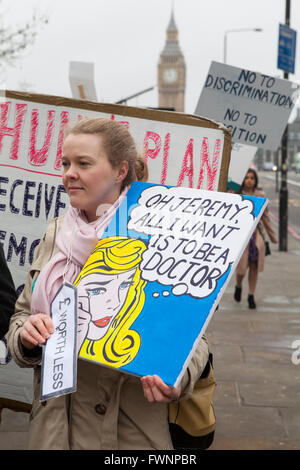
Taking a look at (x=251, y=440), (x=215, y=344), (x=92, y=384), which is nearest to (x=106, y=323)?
(x=92, y=384)

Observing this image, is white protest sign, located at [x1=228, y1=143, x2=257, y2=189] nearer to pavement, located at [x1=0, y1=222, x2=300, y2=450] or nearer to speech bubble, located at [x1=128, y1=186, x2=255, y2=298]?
pavement, located at [x1=0, y1=222, x2=300, y2=450]

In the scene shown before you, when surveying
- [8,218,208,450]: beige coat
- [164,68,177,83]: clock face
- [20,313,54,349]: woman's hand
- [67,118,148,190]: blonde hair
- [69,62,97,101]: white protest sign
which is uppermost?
[69,62,97,101]: white protest sign

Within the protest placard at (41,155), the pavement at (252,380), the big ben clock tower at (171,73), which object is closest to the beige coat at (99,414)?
the pavement at (252,380)

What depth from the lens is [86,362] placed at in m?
2.07

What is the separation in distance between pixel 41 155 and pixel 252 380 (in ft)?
10.6

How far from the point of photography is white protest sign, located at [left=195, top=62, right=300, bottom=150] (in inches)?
221

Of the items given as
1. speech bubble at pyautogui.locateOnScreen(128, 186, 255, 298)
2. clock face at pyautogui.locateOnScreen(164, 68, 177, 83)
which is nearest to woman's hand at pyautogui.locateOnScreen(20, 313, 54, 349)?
speech bubble at pyautogui.locateOnScreen(128, 186, 255, 298)

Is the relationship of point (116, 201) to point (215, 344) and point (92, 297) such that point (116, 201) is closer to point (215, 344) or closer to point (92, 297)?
point (92, 297)

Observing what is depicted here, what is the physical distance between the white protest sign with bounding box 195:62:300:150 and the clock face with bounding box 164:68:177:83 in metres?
167

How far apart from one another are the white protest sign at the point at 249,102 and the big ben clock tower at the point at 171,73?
155283mm

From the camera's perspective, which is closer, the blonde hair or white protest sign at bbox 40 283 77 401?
white protest sign at bbox 40 283 77 401

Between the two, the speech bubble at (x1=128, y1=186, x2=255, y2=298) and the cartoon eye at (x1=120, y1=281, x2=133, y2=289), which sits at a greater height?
the speech bubble at (x1=128, y1=186, x2=255, y2=298)

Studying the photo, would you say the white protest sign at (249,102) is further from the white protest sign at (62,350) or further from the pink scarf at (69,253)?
the white protest sign at (62,350)

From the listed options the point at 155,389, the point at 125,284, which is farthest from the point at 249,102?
the point at 155,389
